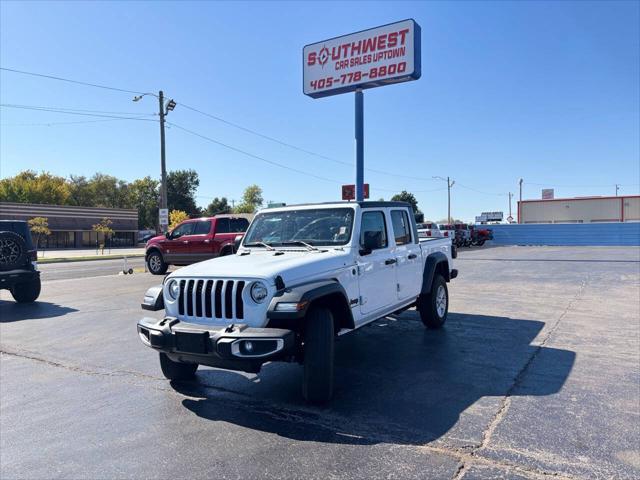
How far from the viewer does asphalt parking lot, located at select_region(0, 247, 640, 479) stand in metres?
3.29

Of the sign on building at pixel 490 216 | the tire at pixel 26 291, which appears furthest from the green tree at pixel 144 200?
the tire at pixel 26 291

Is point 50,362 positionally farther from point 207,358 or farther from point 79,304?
point 79,304

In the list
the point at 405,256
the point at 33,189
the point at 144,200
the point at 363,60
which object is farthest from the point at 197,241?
the point at 144,200

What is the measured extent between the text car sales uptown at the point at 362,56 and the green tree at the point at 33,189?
2820 inches

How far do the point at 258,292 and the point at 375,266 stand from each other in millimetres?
1845

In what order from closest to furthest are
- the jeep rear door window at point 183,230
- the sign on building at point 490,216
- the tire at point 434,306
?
the tire at point 434,306
the jeep rear door window at point 183,230
the sign on building at point 490,216

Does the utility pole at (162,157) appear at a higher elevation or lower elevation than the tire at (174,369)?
higher

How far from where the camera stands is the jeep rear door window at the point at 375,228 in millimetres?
5297

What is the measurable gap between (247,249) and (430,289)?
293 centimetres

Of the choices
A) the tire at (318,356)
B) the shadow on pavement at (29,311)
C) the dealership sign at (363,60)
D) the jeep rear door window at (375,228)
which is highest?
the dealership sign at (363,60)

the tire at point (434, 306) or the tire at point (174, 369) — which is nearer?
the tire at point (174, 369)

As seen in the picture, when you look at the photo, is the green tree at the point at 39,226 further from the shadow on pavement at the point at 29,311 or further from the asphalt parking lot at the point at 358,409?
the asphalt parking lot at the point at 358,409

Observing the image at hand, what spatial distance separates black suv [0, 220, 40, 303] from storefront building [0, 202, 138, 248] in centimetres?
4835

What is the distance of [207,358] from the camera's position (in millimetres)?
4105
